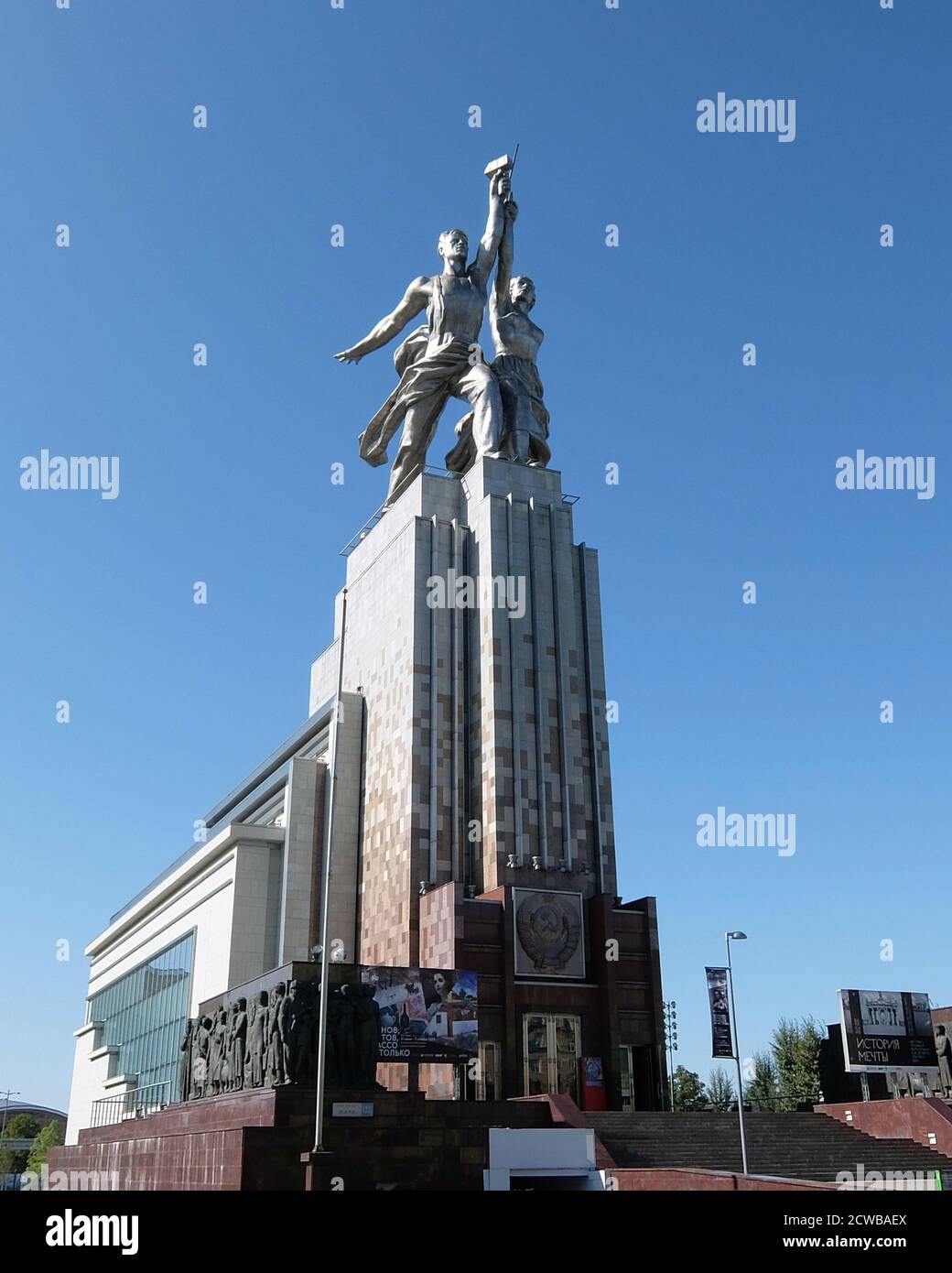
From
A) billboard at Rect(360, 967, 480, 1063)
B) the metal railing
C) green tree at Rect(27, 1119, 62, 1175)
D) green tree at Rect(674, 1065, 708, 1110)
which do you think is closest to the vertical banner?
billboard at Rect(360, 967, 480, 1063)

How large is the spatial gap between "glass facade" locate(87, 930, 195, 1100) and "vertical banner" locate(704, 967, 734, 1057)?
1146 inches

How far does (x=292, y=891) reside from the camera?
47.7 meters

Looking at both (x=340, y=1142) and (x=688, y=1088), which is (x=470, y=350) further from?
(x=688, y=1088)

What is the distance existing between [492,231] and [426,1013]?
1370 inches

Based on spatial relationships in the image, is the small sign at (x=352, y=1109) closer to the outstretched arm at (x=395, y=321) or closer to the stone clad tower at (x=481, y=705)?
the stone clad tower at (x=481, y=705)

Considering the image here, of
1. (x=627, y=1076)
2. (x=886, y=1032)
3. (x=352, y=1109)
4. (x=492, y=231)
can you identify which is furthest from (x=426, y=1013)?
(x=492, y=231)

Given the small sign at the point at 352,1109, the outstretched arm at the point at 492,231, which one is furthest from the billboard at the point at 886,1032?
the outstretched arm at the point at 492,231

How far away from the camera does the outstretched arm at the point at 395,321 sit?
54.3 metres

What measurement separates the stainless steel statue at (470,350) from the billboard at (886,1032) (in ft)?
84.8

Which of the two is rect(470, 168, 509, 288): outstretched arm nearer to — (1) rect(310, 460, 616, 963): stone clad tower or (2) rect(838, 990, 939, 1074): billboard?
(1) rect(310, 460, 616, 963): stone clad tower

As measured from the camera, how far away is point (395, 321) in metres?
55.6

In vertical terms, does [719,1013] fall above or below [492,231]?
below

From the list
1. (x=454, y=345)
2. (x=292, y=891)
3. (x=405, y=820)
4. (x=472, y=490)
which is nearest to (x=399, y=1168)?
(x=405, y=820)

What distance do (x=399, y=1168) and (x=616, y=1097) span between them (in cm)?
1409
